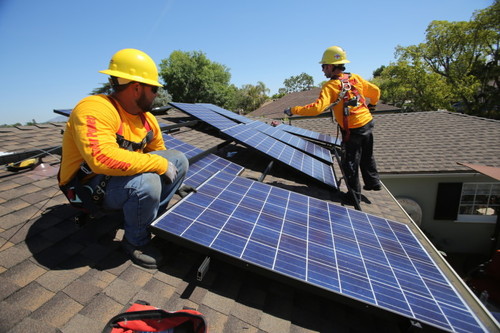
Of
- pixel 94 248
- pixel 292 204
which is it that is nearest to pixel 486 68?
pixel 292 204

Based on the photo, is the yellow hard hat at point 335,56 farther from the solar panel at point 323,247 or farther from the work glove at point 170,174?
the work glove at point 170,174

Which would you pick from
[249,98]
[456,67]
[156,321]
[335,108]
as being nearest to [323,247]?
[156,321]

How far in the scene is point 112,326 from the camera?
1656mm

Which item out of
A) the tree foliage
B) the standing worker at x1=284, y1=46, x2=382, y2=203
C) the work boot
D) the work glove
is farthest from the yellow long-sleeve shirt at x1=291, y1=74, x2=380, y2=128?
the tree foliage

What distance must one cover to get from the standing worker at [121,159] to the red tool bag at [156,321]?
0.69 metres

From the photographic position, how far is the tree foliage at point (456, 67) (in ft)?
95.7

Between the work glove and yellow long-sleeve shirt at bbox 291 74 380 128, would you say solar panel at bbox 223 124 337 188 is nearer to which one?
yellow long-sleeve shirt at bbox 291 74 380 128

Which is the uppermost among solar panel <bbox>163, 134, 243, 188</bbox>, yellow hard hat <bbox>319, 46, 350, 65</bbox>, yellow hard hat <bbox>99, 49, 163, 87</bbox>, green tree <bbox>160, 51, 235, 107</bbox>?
green tree <bbox>160, 51, 235, 107</bbox>

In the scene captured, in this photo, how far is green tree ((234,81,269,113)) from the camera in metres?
68.6

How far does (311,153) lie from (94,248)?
18.8 ft

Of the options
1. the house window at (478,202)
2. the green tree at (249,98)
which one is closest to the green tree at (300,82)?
the green tree at (249,98)

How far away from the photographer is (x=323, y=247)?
267 centimetres

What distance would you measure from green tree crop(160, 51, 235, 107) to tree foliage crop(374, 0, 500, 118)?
1137 inches

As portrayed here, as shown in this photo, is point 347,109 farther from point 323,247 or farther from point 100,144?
point 100,144
